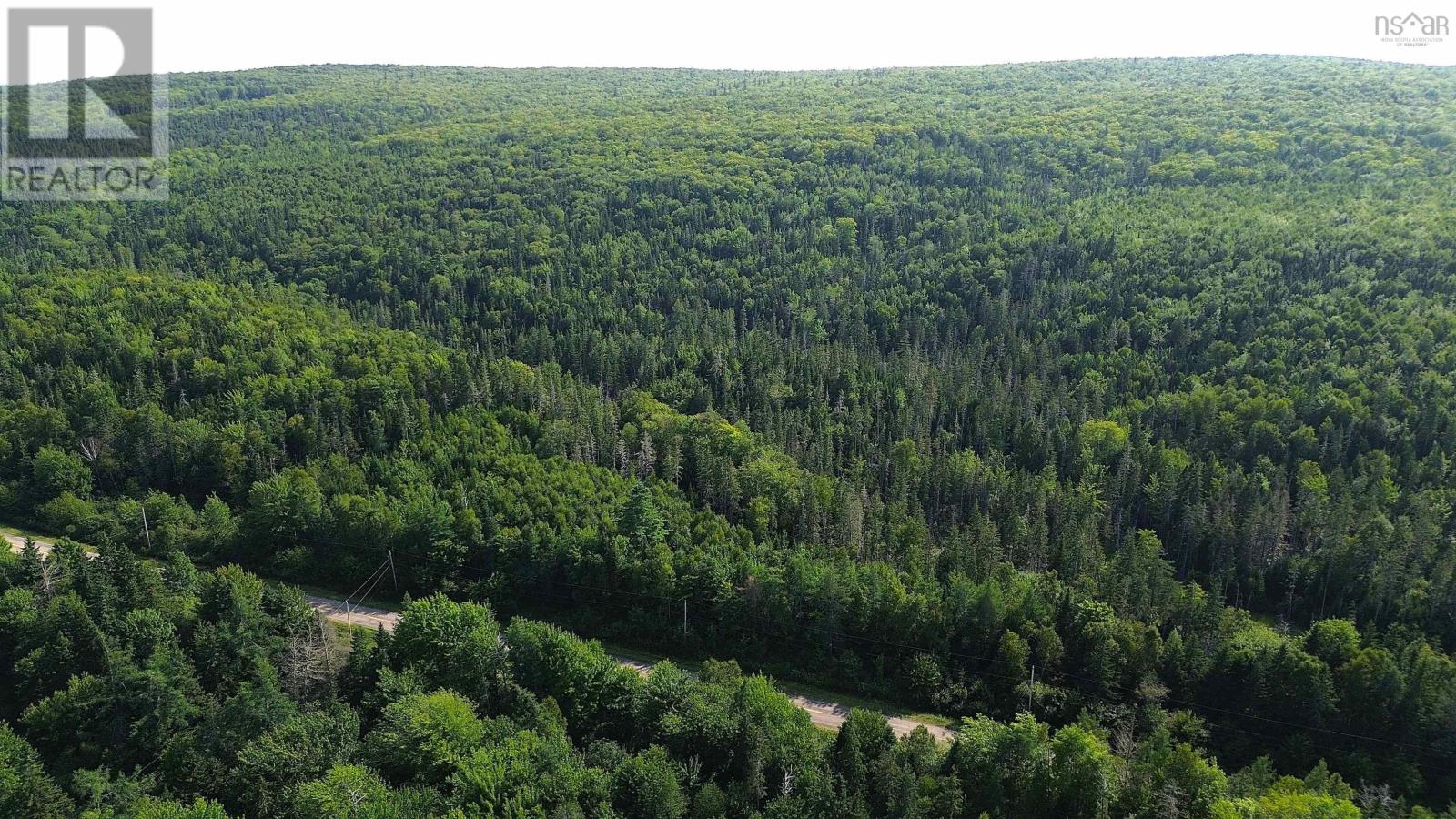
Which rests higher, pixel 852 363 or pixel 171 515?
pixel 852 363

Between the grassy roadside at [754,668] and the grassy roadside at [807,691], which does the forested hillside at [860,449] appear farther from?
the grassy roadside at [754,668]

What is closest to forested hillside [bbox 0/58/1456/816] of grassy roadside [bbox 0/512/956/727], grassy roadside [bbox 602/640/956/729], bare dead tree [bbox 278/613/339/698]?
grassy roadside [bbox 602/640/956/729]

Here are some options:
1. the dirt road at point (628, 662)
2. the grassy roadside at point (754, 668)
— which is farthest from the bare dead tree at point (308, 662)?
the dirt road at point (628, 662)

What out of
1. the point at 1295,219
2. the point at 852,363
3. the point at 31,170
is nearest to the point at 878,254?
the point at 852,363

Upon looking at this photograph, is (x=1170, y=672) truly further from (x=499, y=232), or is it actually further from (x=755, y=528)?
(x=499, y=232)

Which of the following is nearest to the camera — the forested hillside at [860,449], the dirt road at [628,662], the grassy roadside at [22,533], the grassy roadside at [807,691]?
the forested hillside at [860,449]

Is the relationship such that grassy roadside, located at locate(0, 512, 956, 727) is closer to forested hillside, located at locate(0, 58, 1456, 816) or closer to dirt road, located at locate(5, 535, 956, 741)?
dirt road, located at locate(5, 535, 956, 741)
